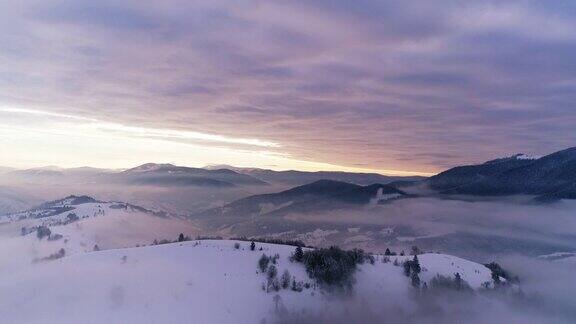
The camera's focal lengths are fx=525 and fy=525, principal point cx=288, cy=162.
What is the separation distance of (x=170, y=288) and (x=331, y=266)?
144ft

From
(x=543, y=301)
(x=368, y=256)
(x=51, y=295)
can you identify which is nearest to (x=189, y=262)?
(x=51, y=295)

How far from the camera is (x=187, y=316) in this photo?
387ft

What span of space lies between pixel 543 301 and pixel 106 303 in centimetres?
14905

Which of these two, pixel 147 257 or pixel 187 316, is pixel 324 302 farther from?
pixel 147 257

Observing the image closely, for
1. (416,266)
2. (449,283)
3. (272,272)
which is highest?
(416,266)

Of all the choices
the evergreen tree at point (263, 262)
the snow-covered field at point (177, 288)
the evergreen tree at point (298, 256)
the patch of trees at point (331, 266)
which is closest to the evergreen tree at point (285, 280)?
the snow-covered field at point (177, 288)

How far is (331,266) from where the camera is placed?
14462cm

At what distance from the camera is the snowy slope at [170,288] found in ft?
383

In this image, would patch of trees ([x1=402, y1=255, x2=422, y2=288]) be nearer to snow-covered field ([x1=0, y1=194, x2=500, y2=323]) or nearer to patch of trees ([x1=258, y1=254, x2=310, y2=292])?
snow-covered field ([x1=0, y1=194, x2=500, y2=323])

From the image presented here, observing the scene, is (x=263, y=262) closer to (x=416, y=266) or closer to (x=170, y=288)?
(x=170, y=288)

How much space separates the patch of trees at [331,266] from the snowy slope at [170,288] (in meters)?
2.79

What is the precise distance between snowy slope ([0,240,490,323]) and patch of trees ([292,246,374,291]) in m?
2.79

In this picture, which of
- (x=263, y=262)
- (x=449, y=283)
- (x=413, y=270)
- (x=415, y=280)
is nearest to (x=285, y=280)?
(x=263, y=262)

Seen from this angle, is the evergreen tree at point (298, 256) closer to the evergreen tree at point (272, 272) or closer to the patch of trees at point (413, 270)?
the evergreen tree at point (272, 272)
